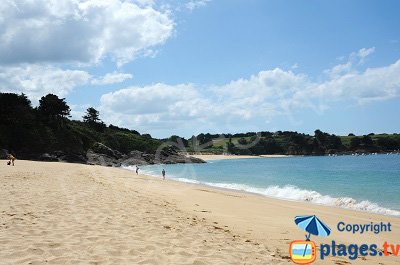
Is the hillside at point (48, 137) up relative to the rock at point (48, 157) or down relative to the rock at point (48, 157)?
up

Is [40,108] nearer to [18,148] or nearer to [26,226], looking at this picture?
[18,148]

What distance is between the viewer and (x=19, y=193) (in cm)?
1441

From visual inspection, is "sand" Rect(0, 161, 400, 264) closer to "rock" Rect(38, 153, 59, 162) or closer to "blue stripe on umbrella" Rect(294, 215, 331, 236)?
"blue stripe on umbrella" Rect(294, 215, 331, 236)

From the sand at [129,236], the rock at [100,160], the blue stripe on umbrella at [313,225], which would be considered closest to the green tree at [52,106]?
the rock at [100,160]

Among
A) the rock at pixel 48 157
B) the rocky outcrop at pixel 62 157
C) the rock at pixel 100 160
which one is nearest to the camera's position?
the rock at pixel 48 157

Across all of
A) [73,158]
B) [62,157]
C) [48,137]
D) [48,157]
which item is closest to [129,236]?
[48,157]

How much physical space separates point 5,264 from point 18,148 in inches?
3119

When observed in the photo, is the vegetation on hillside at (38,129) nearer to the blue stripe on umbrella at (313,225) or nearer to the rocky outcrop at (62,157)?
the rocky outcrop at (62,157)

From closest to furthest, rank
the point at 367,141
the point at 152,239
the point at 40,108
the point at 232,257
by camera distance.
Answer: the point at 232,257 < the point at 152,239 < the point at 40,108 < the point at 367,141

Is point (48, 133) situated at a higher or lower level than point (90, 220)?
higher

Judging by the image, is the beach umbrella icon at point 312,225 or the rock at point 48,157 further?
the rock at point 48,157

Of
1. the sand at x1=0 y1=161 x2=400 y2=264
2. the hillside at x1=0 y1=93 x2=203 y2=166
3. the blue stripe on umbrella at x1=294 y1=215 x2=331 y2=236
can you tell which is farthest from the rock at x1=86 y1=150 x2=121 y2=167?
the blue stripe on umbrella at x1=294 y1=215 x2=331 y2=236

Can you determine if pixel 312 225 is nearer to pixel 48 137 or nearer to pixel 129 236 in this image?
pixel 129 236

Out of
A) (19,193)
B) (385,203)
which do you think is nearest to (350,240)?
(19,193)
